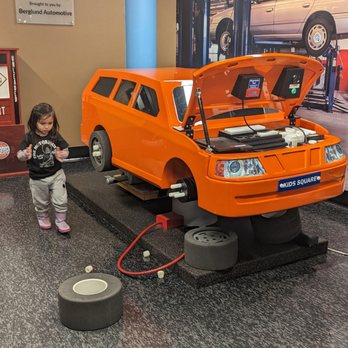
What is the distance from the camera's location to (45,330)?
2.63m

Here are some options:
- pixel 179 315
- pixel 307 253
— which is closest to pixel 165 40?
Result: pixel 307 253

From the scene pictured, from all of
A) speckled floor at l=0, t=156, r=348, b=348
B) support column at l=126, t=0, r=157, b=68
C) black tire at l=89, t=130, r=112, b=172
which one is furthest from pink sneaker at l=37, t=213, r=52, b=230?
support column at l=126, t=0, r=157, b=68

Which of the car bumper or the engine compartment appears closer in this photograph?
the car bumper

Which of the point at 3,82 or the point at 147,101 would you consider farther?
the point at 3,82

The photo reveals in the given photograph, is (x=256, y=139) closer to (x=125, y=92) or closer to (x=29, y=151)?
(x=125, y=92)

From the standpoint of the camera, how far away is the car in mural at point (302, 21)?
4.46 meters

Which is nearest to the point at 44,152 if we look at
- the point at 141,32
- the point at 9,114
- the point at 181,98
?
the point at 181,98

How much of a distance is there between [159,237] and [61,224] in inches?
35.8

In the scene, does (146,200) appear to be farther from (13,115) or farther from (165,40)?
(165,40)

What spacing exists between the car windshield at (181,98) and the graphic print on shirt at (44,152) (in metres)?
1.07

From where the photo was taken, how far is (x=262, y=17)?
5234mm

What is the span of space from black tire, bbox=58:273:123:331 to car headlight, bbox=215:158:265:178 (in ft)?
3.11

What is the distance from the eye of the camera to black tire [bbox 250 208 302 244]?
345 centimetres

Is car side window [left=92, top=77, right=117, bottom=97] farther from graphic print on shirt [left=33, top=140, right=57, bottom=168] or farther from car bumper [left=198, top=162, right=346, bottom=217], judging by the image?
car bumper [left=198, top=162, right=346, bottom=217]
